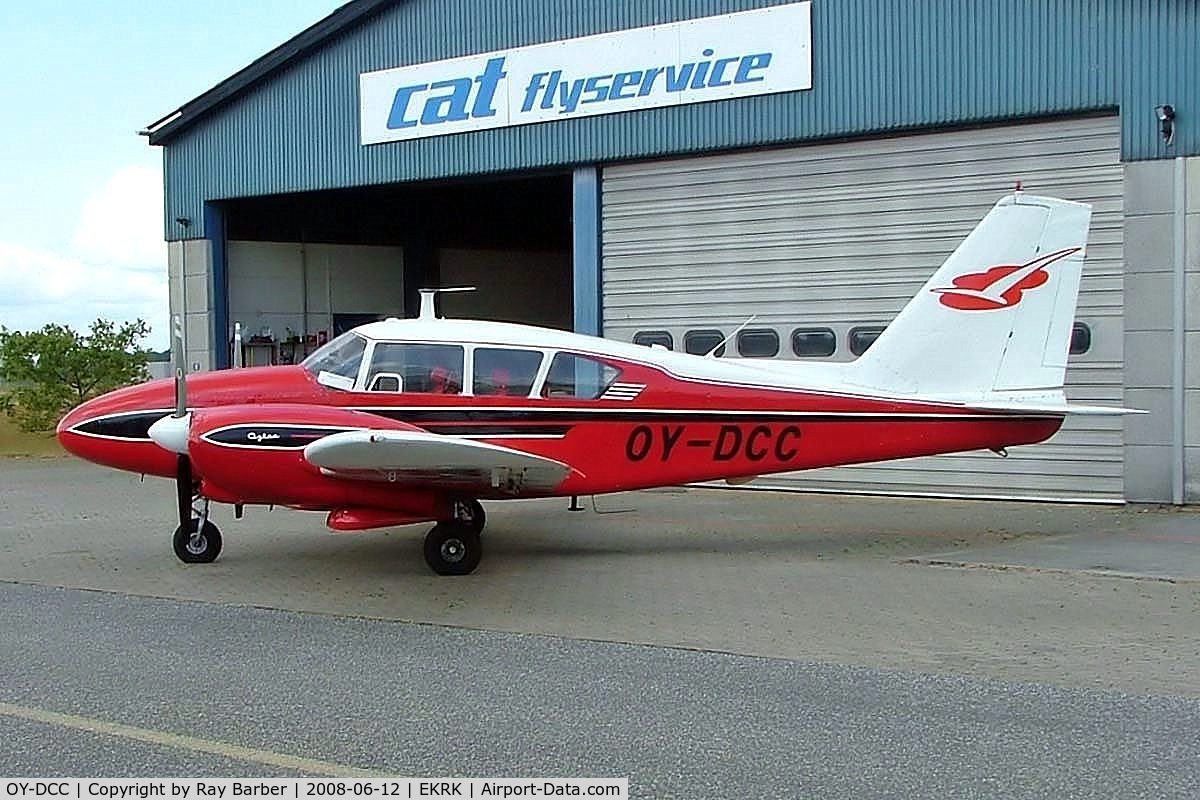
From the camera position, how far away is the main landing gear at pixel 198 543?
11.3 metres

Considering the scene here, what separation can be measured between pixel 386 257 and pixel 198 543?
15.6m

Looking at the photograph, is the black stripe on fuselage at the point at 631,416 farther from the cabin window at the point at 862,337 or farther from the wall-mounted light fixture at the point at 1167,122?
the cabin window at the point at 862,337

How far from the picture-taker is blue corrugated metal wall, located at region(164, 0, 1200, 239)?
14227 mm

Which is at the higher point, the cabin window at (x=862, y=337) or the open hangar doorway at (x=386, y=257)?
the open hangar doorway at (x=386, y=257)

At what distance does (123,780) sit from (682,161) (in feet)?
44.0

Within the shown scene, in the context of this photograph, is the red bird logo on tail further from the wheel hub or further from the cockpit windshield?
the cockpit windshield

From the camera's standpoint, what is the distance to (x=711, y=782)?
5305mm

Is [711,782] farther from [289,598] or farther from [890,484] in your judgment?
[890,484]

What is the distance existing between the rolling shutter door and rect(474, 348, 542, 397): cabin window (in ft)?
21.2

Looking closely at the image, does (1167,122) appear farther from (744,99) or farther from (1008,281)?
(744,99)

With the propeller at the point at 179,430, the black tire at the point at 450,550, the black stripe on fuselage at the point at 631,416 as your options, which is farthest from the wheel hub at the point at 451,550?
the propeller at the point at 179,430

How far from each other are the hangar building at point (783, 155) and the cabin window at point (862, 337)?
70mm

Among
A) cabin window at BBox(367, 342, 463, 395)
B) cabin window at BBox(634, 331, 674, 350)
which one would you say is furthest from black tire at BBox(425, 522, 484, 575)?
cabin window at BBox(634, 331, 674, 350)
